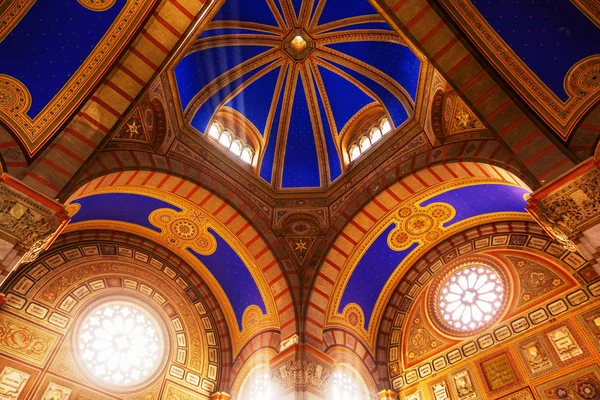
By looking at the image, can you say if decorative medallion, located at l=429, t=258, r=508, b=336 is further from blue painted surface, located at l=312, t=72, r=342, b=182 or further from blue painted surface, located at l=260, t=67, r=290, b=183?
blue painted surface, located at l=260, t=67, r=290, b=183

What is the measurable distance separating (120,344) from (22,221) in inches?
180

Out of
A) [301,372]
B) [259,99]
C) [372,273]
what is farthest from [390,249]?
[259,99]

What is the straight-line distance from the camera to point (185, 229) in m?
10.6

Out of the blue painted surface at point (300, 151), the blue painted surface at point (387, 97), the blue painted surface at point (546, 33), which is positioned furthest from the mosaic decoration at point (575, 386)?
the blue painted surface at point (300, 151)

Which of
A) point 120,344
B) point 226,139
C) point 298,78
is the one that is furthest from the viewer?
point 298,78

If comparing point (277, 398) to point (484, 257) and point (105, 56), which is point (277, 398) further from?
point (105, 56)

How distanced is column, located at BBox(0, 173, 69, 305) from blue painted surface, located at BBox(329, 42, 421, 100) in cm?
860

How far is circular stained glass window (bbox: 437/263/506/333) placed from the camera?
950 centimetres

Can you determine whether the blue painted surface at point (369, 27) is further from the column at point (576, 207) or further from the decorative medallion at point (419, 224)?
the column at point (576, 207)

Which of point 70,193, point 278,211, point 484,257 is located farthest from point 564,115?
point 70,193

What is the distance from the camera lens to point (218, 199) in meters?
10.2

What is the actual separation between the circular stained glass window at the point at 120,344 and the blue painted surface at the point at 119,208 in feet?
6.58

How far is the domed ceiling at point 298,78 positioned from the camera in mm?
11594

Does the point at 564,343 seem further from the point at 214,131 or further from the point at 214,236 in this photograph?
the point at 214,131
